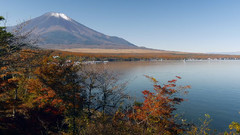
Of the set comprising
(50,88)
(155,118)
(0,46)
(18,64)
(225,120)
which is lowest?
(225,120)

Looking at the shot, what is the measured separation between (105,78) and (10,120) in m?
7.50

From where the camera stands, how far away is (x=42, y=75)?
1120 centimetres

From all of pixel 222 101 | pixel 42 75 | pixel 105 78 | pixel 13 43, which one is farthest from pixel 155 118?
pixel 222 101

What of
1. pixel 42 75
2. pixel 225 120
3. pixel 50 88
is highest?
pixel 42 75

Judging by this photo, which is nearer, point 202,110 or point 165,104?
point 165,104

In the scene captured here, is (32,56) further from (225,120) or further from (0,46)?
(225,120)

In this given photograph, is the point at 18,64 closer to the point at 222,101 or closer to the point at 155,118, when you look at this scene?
the point at 155,118

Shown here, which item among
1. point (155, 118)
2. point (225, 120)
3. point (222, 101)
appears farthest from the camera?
point (222, 101)

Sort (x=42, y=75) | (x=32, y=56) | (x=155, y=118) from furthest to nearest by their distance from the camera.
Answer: (x=32, y=56) < (x=42, y=75) < (x=155, y=118)

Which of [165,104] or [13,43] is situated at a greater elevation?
[13,43]

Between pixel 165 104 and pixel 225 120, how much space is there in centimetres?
882

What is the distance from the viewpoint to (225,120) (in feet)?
50.4

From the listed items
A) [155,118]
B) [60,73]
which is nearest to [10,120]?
[60,73]

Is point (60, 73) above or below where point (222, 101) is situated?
above
